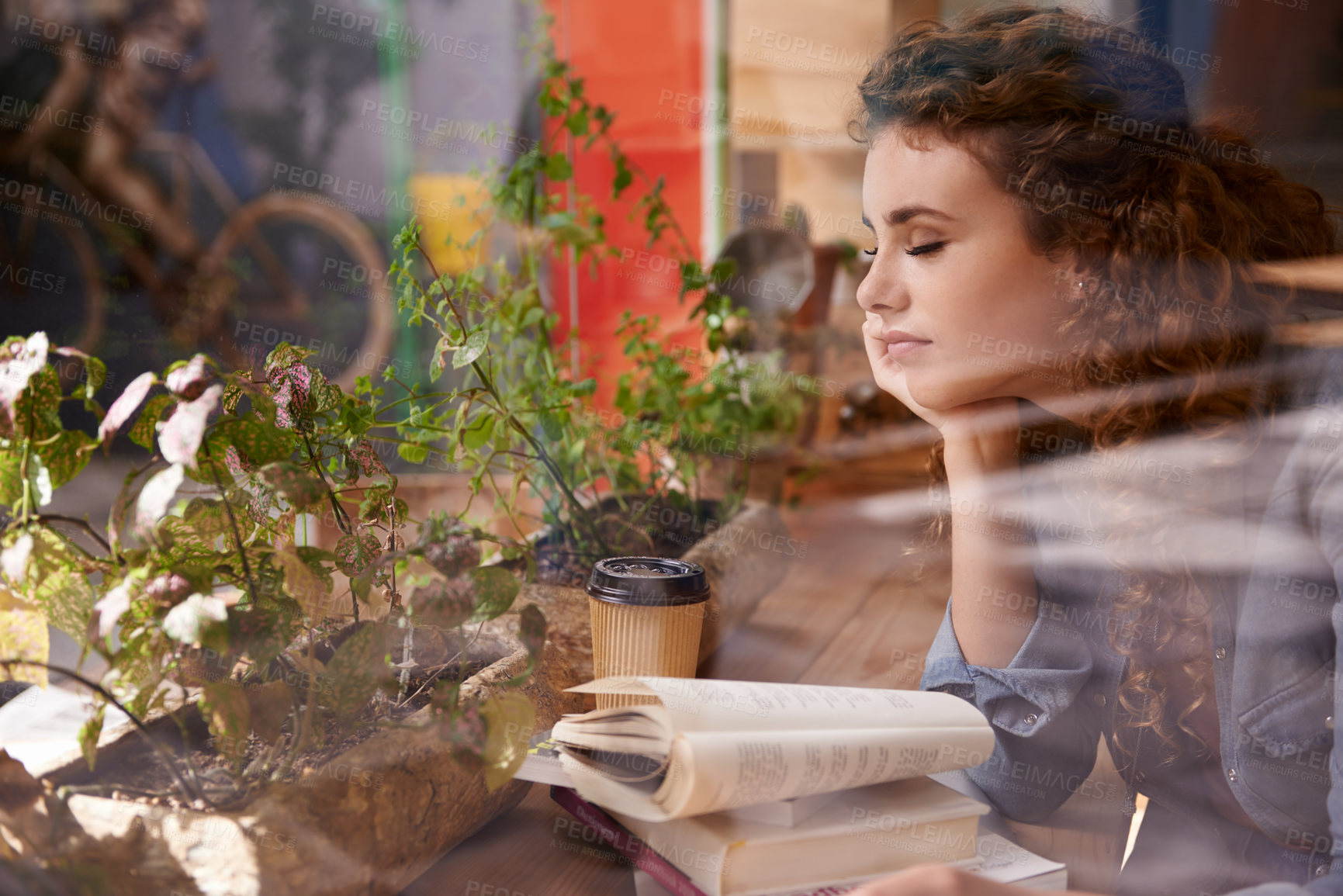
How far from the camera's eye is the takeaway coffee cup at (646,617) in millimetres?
747

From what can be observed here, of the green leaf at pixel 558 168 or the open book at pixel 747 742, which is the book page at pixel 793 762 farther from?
the green leaf at pixel 558 168

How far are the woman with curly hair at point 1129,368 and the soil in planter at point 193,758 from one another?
52 cm

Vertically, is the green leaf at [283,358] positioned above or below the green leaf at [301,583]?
above

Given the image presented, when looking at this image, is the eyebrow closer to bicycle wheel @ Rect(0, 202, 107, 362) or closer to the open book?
the open book

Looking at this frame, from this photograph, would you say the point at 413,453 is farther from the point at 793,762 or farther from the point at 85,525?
the point at 793,762

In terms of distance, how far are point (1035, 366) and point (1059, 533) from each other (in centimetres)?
21

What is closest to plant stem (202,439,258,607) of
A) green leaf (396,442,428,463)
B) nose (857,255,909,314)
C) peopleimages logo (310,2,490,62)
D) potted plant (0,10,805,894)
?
potted plant (0,10,805,894)

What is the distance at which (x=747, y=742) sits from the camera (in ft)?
1.63

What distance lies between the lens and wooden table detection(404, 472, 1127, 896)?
0.62m

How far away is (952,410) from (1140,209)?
0.23 m

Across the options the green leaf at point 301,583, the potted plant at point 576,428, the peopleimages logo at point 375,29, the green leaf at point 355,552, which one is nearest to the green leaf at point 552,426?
the potted plant at point 576,428

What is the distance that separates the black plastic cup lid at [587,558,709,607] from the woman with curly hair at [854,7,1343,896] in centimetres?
27

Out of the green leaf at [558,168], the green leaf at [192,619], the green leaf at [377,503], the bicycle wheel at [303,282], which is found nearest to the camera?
the green leaf at [192,619]

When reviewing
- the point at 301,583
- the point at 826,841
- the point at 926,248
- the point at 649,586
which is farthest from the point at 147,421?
the point at 926,248
